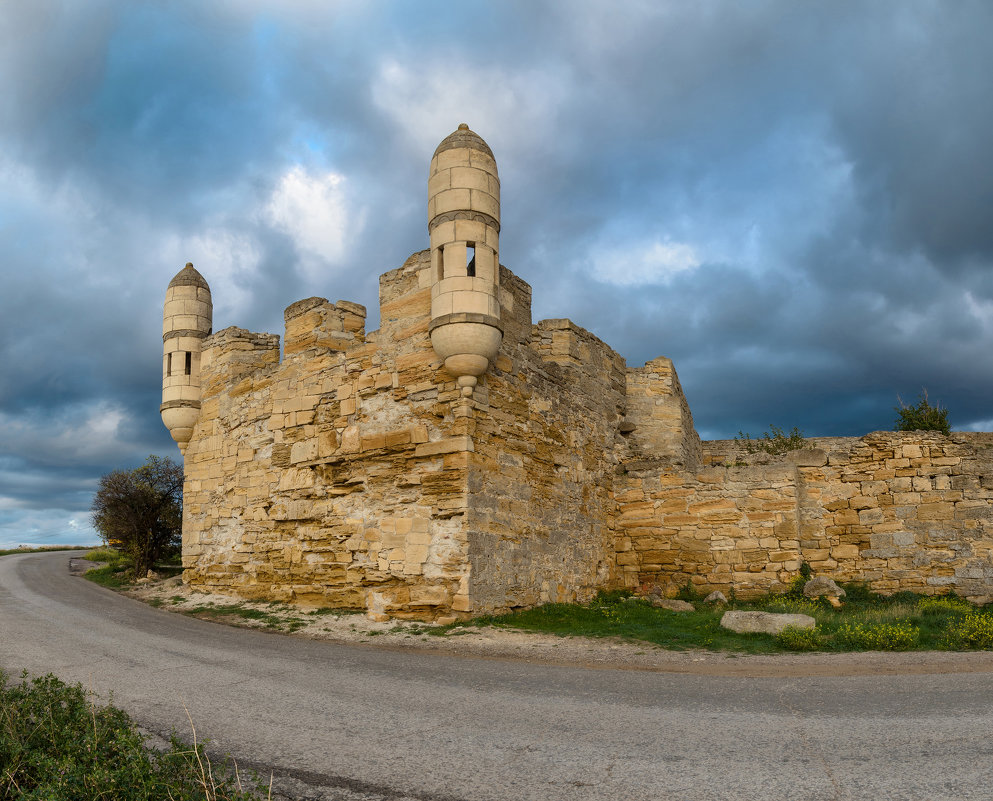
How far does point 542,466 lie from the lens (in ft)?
43.1

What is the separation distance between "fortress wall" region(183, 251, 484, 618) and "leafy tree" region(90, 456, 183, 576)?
530cm

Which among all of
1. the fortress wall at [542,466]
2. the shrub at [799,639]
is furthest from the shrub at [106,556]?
the shrub at [799,639]

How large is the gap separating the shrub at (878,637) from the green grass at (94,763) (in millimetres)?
7622

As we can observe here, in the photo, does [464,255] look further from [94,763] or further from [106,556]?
[106,556]

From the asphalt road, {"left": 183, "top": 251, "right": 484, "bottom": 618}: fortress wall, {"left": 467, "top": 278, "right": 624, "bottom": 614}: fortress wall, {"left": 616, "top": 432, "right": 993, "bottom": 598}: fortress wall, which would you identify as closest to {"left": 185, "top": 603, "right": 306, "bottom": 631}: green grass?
{"left": 183, "top": 251, "right": 484, "bottom": 618}: fortress wall

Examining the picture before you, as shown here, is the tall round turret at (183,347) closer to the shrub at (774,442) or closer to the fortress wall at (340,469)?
the fortress wall at (340,469)

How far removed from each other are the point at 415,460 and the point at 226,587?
600cm

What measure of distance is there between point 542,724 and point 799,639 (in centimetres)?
472

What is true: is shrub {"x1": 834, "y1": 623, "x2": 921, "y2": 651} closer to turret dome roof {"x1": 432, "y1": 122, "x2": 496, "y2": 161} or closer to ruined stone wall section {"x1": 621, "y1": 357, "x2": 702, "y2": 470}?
ruined stone wall section {"x1": 621, "y1": 357, "x2": 702, "y2": 470}

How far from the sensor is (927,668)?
25.9 ft

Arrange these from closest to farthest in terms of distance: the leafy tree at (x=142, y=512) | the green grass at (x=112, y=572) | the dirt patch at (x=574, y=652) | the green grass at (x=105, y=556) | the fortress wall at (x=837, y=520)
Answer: the dirt patch at (x=574, y=652), the fortress wall at (x=837, y=520), the green grass at (x=112, y=572), the leafy tree at (x=142, y=512), the green grass at (x=105, y=556)

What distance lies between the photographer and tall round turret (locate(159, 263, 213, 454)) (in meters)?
17.1

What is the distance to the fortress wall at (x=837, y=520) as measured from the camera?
13.7 meters

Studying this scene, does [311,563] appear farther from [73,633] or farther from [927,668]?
[927,668]
